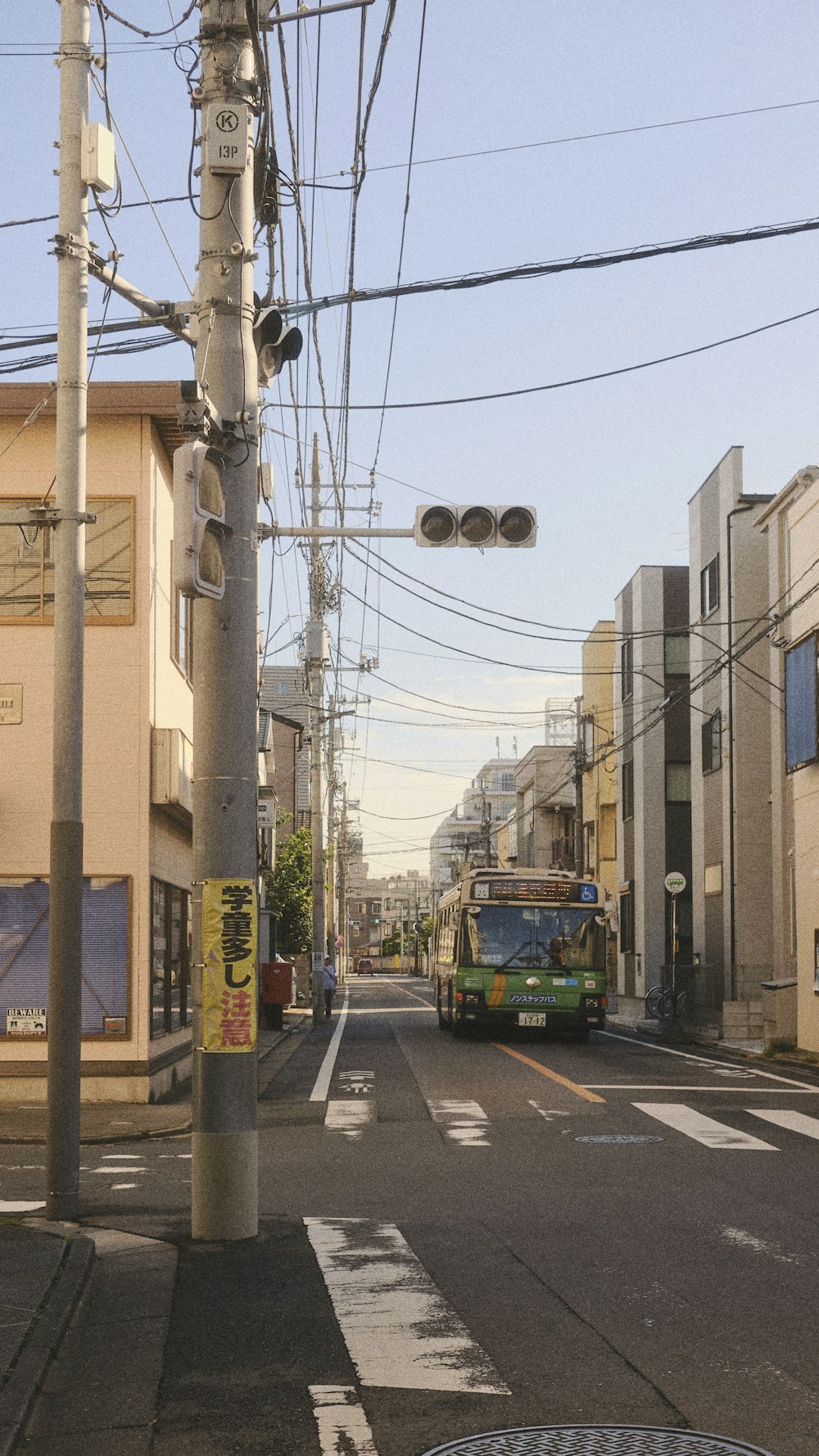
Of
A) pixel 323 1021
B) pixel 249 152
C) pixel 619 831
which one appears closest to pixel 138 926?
pixel 249 152

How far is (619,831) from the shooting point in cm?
5503

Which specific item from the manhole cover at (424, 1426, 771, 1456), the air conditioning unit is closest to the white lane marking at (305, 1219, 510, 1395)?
the manhole cover at (424, 1426, 771, 1456)

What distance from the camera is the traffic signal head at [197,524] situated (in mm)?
8258

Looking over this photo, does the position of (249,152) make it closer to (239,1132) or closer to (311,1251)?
(239,1132)

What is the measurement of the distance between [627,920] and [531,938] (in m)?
26.4

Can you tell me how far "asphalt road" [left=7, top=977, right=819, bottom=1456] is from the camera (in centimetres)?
548

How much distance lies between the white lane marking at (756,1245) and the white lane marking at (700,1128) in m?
4.03

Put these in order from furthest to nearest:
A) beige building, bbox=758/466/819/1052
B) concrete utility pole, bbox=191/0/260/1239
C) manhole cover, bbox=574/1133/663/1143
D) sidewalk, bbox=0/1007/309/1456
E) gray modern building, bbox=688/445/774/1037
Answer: gray modern building, bbox=688/445/774/1037, beige building, bbox=758/466/819/1052, manhole cover, bbox=574/1133/663/1143, concrete utility pole, bbox=191/0/260/1239, sidewalk, bbox=0/1007/309/1456

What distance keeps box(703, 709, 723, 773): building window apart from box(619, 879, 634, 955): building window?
1160 cm

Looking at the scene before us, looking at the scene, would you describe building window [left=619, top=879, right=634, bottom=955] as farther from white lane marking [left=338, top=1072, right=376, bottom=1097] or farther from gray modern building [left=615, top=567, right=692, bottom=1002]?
white lane marking [left=338, top=1072, right=376, bottom=1097]

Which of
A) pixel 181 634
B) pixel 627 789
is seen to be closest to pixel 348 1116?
pixel 181 634

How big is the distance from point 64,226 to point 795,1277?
335 inches

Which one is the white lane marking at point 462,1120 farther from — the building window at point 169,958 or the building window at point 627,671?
the building window at point 627,671

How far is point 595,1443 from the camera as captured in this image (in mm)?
5035
